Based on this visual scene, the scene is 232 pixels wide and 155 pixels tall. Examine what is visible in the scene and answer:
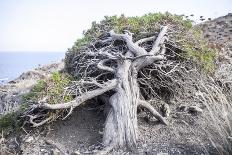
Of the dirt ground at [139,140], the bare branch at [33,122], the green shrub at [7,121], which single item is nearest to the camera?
the dirt ground at [139,140]

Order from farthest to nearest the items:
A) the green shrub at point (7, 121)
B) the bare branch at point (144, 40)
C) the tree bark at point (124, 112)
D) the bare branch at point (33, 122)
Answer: the bare branch at point (144, 40) → the green shrub at point (7, 121) → the bare branch at point (33, 122) → the tree bark at point (124, 112)

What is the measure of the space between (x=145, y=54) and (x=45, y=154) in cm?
303

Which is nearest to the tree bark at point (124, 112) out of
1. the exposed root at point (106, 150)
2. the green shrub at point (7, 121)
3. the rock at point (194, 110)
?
the exposed root at point (106, 150)

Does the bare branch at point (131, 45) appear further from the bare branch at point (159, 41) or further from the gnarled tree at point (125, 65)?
the bare branch at point (159, 41)

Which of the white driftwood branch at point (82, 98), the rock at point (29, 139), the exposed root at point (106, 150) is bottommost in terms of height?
the exposed root at point (106, 150)

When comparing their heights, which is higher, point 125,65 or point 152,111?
point 125,65

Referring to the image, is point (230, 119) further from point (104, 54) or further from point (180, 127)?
point (104, 54)

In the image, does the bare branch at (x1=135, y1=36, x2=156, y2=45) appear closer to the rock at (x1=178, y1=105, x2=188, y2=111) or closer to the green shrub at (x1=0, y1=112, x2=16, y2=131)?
the rock at (x1=178, y1=105, x2=188, y2=111)

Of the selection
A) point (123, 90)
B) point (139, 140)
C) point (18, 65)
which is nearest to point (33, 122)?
point (123, 90)

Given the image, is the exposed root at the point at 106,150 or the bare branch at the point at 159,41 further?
the bare branch at the point at 159,41

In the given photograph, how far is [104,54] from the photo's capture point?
9.42 m

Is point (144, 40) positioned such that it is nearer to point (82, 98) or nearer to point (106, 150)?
point (82, 98)

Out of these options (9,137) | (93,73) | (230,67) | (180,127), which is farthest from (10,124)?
(230,67)

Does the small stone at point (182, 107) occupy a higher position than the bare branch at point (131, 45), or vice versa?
the bare branch at point (131, 45)
